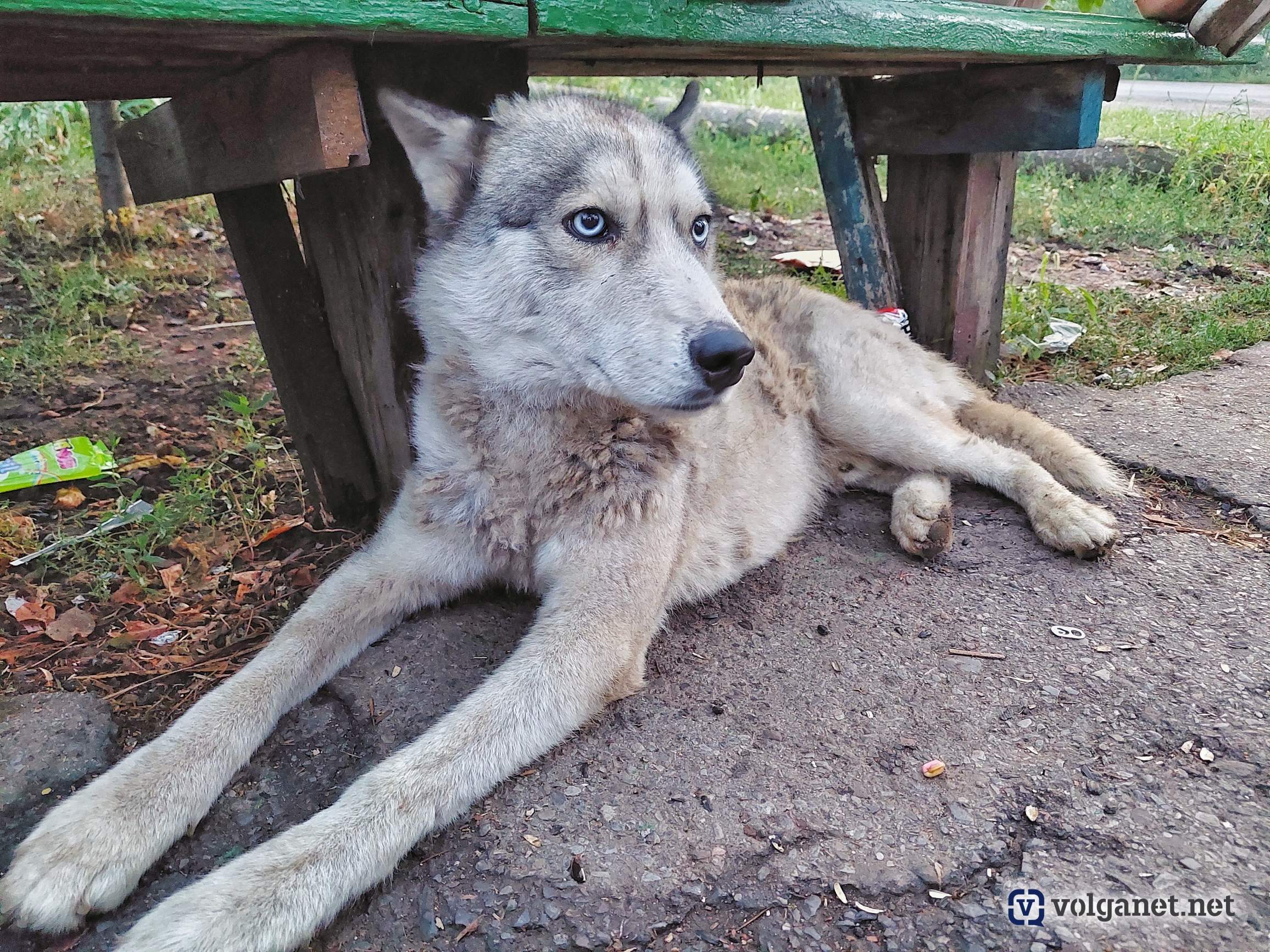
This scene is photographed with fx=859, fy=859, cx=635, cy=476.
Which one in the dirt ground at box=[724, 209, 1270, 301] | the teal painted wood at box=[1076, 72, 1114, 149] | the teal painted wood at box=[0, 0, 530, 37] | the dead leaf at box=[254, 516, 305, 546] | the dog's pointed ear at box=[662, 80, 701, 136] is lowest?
the dirt ground at box=[724, 209, 1270, 301]

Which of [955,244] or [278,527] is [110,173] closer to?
[278,527]

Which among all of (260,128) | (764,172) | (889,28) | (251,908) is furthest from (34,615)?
(764,172)

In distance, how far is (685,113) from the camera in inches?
116

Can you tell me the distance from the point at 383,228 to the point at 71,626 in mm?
1645

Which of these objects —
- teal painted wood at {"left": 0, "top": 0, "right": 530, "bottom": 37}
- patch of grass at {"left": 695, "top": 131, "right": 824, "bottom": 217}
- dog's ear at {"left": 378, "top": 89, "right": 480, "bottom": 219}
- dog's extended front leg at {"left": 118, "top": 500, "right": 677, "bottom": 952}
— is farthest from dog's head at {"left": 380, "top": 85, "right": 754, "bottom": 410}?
patch of grass at {"left": 695, "top": 131, "right": 824, "bottom": 217}

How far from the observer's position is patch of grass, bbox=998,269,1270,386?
15.5 ft

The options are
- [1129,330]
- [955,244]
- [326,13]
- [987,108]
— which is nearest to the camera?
[326,13]

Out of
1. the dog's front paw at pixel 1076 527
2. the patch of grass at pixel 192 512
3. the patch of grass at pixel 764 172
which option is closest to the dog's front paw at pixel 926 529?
the dog's front paw at pixel 1076 527

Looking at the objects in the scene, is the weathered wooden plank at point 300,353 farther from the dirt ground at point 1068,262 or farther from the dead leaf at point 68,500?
the dirt ground at point 1068,262

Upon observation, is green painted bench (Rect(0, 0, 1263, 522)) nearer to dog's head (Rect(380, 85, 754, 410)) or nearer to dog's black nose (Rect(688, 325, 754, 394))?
dog's head (Rect(380, 85, 754, 410))

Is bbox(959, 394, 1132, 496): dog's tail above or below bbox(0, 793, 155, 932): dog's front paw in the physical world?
below

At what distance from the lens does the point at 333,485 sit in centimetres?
332

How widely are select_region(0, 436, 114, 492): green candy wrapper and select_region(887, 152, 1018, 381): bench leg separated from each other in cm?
393

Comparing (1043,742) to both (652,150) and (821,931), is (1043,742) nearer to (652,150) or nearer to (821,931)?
(821,931)
